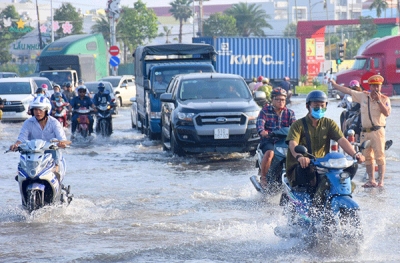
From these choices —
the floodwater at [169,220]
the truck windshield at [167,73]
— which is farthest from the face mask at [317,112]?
the truck windshield at [167,73]

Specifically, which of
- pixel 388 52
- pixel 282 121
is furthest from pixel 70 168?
pixel 388 52

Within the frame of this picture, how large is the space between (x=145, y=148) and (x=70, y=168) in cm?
400

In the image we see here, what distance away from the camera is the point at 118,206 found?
11406 mm

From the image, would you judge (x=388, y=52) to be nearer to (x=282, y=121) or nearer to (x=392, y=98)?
(x=392, y=98)

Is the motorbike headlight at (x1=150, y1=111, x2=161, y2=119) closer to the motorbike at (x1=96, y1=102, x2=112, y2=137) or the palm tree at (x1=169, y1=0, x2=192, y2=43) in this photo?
the motorbike at (x1=96, y1=102, x2=112, y2=137)

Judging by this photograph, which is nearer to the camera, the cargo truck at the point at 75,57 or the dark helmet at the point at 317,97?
the dark helmet at the point at 317,97

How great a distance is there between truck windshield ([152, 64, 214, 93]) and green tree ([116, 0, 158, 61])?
2629 inches

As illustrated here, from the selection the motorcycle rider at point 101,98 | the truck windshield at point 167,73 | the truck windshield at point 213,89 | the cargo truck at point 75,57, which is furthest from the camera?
the cargo truck at point 75,57

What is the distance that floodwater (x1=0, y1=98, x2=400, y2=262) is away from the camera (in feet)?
27.2

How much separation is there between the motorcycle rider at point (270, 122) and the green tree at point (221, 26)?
8336 centimetres

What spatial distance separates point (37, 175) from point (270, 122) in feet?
10.7

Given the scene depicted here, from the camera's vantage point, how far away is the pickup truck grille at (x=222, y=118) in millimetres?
16406

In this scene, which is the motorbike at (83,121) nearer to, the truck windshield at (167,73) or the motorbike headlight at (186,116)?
the truck windshield at (167,73)

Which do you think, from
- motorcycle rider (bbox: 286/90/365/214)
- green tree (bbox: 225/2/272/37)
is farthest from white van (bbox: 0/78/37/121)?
green tree (bbox: 225/2/272/37)
